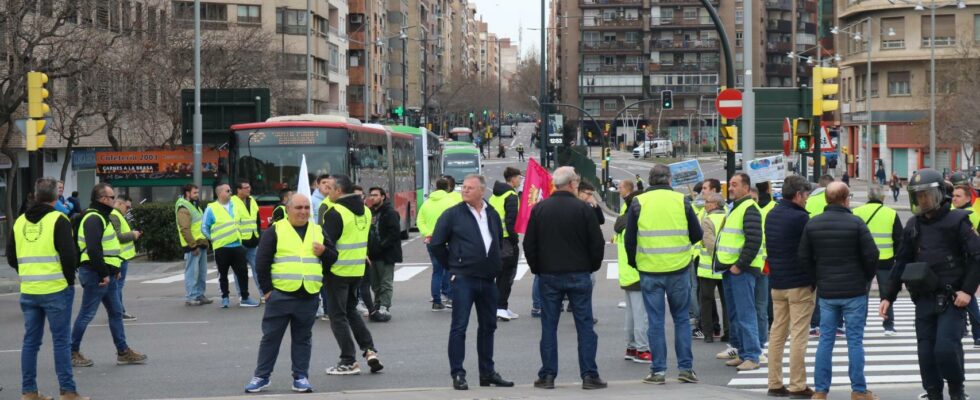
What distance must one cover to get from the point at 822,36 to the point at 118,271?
302 feet

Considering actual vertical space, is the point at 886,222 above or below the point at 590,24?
below

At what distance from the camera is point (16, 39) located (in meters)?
30.2

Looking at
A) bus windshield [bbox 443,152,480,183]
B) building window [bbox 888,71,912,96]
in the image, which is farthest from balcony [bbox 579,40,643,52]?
bus windshield [bbox 443,152,480,183]

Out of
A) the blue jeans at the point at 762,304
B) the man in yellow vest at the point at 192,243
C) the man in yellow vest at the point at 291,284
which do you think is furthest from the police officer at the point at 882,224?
the man in yellow vest at the point at 192,243

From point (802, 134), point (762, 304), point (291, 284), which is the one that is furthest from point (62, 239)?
point (802, 134)

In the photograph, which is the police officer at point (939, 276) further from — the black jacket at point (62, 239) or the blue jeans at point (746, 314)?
the black jacket at point (62, 239)

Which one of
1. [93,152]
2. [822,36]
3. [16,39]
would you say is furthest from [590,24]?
[16,39]

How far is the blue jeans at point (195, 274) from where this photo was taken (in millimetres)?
19489

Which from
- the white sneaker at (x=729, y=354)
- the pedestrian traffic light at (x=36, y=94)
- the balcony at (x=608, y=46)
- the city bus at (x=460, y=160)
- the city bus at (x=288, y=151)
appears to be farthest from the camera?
the balcony at (x=608, y=46)

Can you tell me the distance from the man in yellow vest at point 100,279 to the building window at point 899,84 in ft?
223

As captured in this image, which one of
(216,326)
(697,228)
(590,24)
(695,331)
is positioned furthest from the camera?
(590,24)

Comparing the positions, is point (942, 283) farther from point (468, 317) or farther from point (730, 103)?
point (730, 103)

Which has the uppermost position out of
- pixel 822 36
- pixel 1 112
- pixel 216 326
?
pixel 822 36

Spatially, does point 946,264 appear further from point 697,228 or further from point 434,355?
point 434,355
